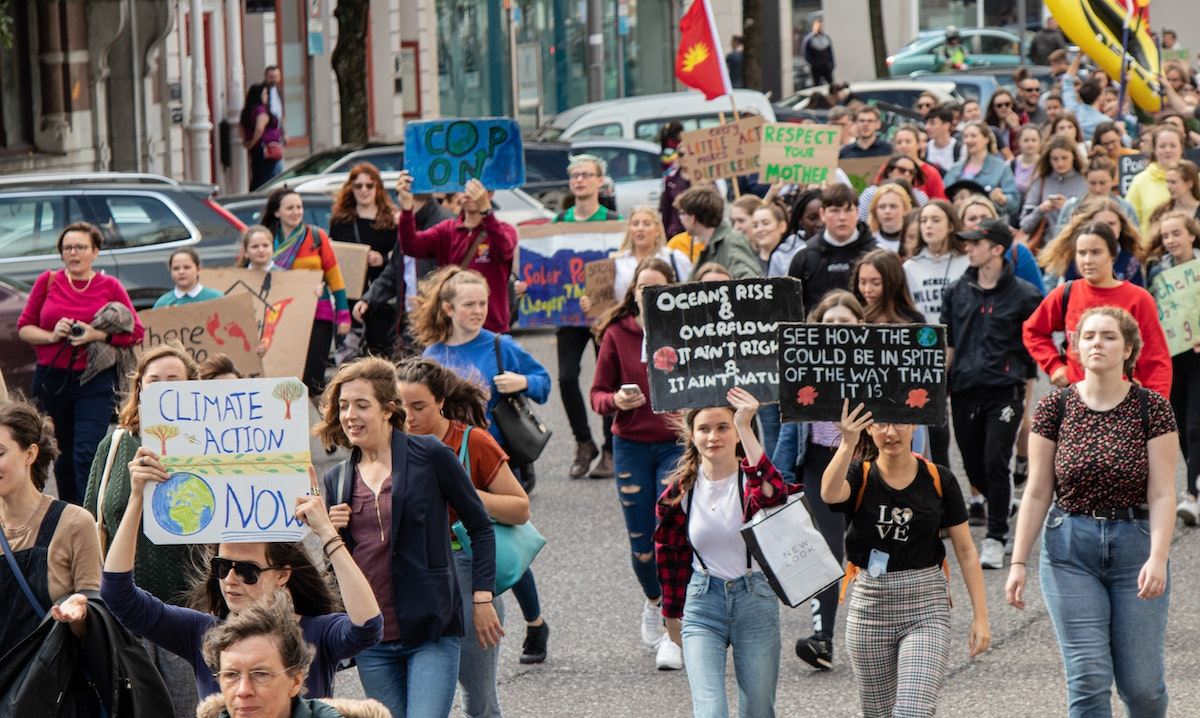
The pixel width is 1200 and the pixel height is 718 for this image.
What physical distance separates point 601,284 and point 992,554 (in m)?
2.80

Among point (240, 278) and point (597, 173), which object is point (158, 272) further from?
point (597, 173)

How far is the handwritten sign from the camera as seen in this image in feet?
32.6

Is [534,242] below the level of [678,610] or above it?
above

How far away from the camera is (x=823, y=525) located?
27.1 ft

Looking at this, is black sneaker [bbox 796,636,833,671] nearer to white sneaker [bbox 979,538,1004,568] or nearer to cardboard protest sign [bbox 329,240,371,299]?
white sneaker [bbox 979,538,1004,568]

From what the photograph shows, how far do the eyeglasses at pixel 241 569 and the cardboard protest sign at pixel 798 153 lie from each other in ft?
31.6

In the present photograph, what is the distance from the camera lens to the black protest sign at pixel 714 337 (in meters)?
7.08

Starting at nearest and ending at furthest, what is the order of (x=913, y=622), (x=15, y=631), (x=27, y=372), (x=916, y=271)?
(x=15, y=631) → (x=913, y=622) → (x=916, y=271) → (x=27, y=372)

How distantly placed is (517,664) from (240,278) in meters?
4.36

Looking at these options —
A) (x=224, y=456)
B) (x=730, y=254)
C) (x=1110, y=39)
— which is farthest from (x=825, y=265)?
(x=1110, y=39)

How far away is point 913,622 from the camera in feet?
20.7

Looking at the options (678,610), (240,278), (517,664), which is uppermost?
(240,278)

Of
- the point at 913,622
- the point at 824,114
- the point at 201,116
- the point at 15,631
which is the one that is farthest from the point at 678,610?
the point at 201,116

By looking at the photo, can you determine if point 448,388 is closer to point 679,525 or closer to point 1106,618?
point 679,525
